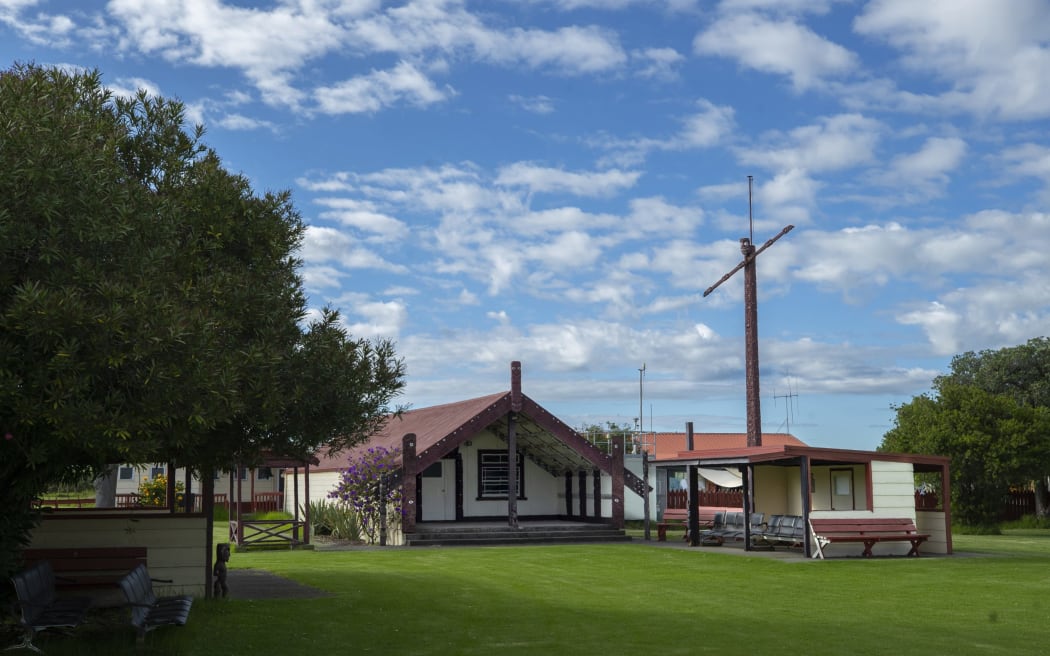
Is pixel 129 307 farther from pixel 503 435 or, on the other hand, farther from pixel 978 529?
pixel 978 529

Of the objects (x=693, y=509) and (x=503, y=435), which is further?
(x=503, y=435)

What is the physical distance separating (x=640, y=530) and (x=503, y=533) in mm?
6410

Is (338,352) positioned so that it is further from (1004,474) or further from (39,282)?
(1004,474)

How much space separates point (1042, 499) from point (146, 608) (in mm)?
37139

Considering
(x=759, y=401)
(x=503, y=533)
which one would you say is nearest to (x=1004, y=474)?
(x=759, y=401)

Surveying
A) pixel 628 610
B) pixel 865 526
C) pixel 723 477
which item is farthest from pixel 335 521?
pixel 628 610

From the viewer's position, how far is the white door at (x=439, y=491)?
31000 mm

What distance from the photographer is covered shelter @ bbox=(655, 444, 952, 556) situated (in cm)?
2261

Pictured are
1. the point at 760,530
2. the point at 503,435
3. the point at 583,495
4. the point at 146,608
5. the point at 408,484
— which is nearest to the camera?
the point at 146,608

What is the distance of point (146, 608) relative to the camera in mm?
10805

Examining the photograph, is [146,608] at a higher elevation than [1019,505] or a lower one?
higher

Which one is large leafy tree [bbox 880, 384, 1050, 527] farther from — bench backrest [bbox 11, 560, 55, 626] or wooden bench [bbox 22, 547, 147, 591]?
bench backrest [bbox 11, 560, 55, 626]

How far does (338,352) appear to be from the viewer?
42.3ft

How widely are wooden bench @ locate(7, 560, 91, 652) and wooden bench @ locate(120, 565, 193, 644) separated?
531 millimetres
